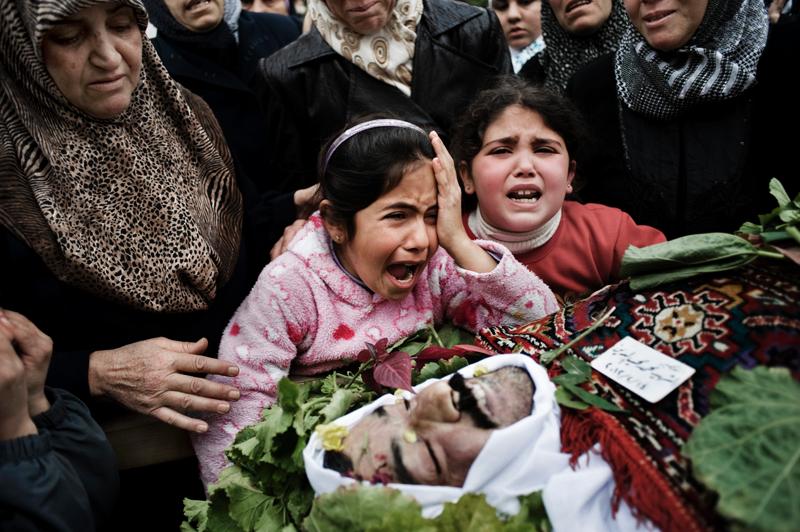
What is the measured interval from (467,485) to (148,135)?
161 cm

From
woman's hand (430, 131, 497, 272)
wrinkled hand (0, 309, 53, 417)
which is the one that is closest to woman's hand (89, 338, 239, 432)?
wrinkled hand (0, 309, 53, 417)

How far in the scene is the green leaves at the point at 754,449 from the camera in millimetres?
1064

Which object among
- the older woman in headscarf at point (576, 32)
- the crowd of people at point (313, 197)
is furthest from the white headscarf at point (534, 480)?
the older woman in headscarf at point (576, 32)

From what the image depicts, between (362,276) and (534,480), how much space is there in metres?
0.97

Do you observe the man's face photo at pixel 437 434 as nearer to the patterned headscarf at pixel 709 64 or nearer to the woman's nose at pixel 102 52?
the woman's nose at pixel 102 52

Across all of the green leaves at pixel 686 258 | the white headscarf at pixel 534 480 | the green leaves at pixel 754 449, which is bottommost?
the white headscarf at pixel 534 480

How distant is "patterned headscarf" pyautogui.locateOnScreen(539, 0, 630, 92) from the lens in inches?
129

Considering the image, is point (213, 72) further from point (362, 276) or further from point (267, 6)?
point (267, 6)

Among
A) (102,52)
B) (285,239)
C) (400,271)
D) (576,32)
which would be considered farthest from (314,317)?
(576,32)

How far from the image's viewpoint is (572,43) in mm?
3340

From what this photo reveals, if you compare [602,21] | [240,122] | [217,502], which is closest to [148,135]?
[240,122]

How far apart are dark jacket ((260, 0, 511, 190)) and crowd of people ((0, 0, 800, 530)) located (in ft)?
0.04

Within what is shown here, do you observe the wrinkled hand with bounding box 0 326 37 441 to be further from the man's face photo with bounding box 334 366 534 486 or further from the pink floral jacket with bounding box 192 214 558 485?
the man's face photo with bounding box 334 366 534 486

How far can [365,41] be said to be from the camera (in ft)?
9.32
